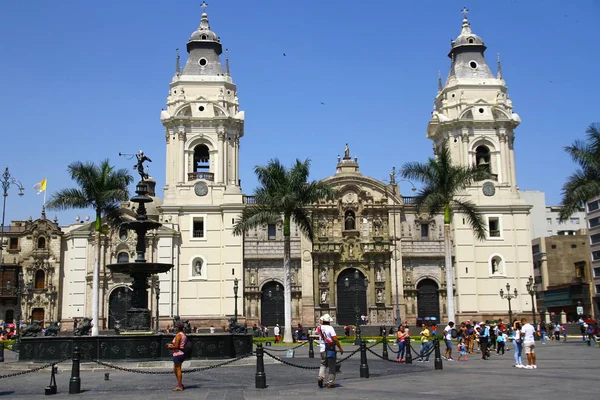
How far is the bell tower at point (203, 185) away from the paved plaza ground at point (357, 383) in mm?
30533

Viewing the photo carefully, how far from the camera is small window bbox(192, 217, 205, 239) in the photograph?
57.2m

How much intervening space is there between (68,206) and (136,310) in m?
21.1

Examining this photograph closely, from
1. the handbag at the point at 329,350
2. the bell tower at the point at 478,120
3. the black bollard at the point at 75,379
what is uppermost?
the bell tower at the point at 478,120

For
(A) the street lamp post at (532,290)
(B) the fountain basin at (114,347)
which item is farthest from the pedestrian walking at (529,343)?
(A) the street lamp post at (532,290)

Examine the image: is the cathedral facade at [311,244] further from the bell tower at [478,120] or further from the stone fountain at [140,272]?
the stone fountain at [140,272]

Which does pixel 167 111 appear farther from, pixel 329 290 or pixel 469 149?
pixel 469 149

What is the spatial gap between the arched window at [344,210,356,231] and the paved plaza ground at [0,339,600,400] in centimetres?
3328

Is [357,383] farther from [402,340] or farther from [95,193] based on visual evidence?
[95,193]

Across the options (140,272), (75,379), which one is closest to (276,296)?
(140,272)

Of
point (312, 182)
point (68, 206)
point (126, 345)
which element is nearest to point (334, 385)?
point (126, 345)

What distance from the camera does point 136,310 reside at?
85.3ft

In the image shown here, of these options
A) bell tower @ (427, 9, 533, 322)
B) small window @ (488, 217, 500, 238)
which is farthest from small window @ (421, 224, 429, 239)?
small window @ (488, 217, 500, 238)

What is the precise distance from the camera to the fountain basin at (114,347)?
24.0 metres

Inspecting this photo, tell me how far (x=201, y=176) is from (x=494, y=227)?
24194 mm
